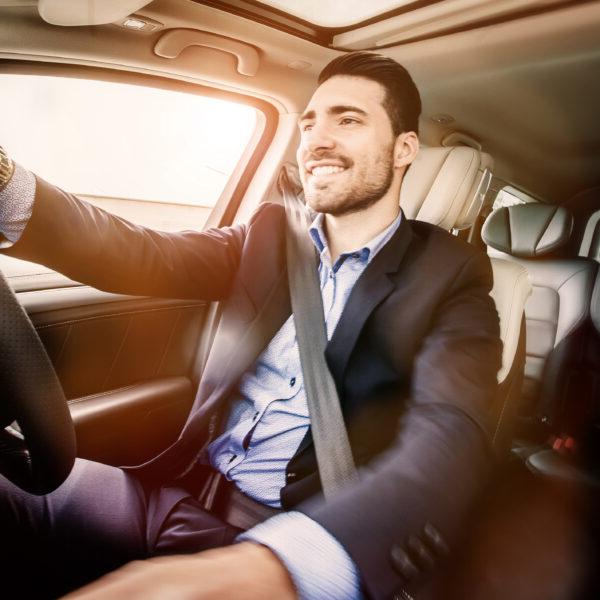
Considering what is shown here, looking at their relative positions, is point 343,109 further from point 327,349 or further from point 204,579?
point 204,579

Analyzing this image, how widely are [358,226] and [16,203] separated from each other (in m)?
0.86

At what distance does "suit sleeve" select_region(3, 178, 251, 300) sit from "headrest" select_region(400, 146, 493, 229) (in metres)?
0.62

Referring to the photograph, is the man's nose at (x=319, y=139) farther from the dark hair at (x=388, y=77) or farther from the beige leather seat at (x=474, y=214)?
the beige leather seat at (x=474, y=214)

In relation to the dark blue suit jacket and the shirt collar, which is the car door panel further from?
the shirt collar

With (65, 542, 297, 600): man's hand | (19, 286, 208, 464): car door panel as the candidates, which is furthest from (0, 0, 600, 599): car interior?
(65, 542, 297, 600): man's hand

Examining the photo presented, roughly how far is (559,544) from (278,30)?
5.51 ft

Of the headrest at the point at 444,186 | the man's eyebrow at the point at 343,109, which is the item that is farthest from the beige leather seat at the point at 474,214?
the man's eyebrow at the point at 343,109

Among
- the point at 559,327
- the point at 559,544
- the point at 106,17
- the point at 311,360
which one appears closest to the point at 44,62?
the point at 106,17

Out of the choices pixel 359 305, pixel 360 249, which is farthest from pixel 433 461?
pixel 360 249

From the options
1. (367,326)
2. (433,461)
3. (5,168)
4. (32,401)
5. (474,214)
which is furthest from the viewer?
(474,214)

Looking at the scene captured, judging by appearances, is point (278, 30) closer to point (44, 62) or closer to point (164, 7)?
point (164, 7)

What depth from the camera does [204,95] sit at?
1750 millimetres

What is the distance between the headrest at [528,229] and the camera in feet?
8.50

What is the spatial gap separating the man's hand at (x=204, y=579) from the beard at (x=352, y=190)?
97 centimetres
